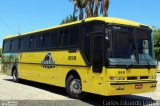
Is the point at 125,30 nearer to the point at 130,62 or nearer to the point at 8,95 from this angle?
the point at 130,62

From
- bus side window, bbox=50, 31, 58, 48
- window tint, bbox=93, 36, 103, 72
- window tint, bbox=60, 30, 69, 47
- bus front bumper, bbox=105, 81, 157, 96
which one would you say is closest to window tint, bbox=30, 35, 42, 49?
bus side window, bbox=50, 31, 58, 48

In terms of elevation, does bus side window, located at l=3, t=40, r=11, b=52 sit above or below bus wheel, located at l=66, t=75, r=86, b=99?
above

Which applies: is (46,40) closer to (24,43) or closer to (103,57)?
(24,43)

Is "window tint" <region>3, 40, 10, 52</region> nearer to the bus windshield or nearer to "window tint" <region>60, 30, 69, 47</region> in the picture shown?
"window tint" <region>60, 30, 69, 47</region>

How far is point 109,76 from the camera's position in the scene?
40.4ft

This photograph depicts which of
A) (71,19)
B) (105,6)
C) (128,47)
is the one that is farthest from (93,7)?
(128,47)

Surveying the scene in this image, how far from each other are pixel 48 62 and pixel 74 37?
296cm

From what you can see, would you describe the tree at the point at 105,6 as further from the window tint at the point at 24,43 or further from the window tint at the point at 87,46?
the window tint at the point at 87,46

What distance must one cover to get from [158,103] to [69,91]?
362cm

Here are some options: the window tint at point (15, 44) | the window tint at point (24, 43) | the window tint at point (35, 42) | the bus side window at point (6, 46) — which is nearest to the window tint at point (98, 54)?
the window tint at point (35, 42)

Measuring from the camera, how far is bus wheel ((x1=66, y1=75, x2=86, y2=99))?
46.9ft

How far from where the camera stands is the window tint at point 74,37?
14695mm

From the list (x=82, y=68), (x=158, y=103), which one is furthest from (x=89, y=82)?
(x=158, y=103)

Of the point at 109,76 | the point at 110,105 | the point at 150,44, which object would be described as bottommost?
the point at 110,105
